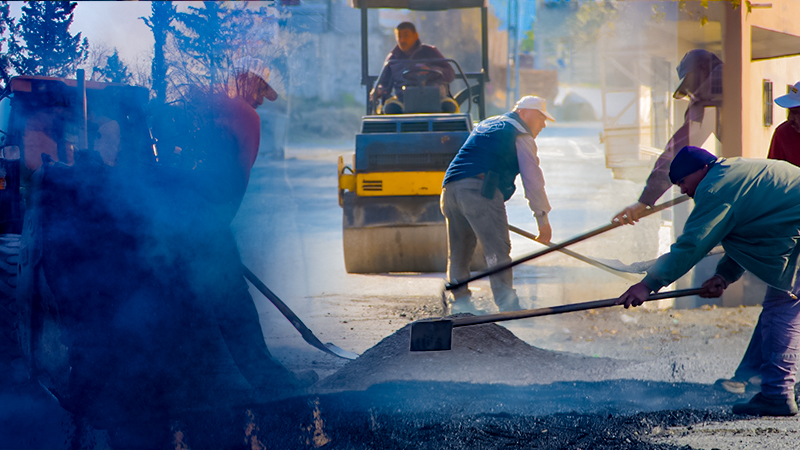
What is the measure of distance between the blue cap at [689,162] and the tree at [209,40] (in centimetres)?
280

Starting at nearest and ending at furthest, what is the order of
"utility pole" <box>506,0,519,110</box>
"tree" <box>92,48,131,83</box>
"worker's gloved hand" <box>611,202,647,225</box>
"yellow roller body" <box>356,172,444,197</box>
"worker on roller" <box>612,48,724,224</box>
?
"worker's gloved hand" <box>611,202,647,225</box>
"tree" <box>92,48,131,83</box>
"worker on roller" <box>612,48,724,224</box>
"yellow roller body" <box>356,172,444,197</box>
"utility pole" <box>506,0,519,110</box>

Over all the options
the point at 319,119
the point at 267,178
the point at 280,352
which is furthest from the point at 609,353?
the point at 319,119

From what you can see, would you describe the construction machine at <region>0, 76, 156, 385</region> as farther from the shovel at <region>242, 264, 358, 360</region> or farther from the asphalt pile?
the asphalt pile

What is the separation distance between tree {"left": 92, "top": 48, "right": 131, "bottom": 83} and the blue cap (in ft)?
11.1

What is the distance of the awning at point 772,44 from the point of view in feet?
17.9

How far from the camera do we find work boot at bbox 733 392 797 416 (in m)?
3.25

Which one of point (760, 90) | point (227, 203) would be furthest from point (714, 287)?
point (760, 90)

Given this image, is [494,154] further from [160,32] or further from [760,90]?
[160,32]

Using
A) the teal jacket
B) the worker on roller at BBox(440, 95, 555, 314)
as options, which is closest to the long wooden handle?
the worker on roller at BBox(440, 95, 555, 314)

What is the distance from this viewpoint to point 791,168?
3262 mm

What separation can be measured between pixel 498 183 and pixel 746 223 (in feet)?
6.89

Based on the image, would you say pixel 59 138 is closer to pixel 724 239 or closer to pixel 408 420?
pixel 408 420

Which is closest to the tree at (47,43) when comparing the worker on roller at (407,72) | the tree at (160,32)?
the tree at (160,32)

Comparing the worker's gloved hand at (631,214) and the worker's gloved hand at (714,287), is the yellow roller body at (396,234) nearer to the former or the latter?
the worker's gloved hand at (631,214)
